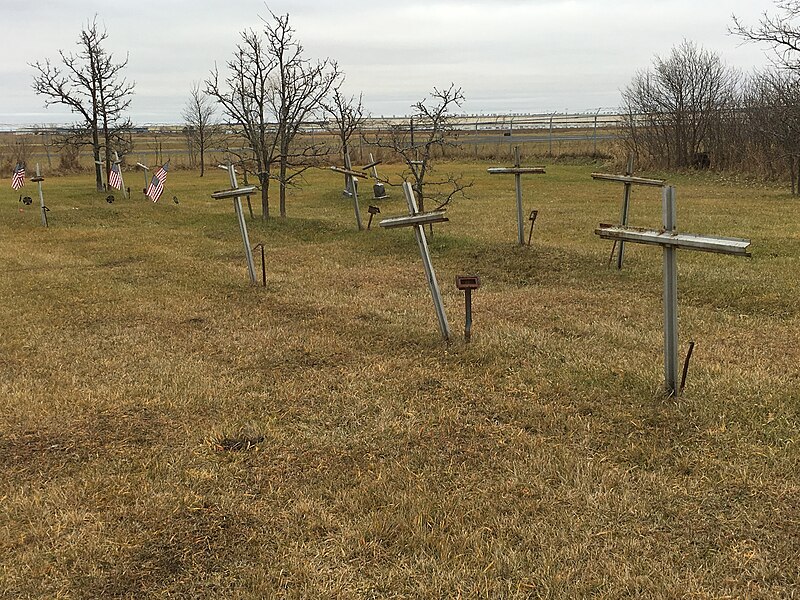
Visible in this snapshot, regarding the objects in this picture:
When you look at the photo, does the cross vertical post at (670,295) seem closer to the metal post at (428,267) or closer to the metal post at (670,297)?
the metal post at (670,297)

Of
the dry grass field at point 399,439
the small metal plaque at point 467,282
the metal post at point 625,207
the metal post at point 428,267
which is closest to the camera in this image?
the dry grass field at point 399,439

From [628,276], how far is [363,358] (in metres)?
4.42

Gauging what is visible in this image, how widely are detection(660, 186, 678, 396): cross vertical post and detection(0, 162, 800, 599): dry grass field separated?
0.64 feet

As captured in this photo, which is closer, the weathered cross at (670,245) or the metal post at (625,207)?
the weathered cross at (670,245)

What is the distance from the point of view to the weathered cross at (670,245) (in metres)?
4.11

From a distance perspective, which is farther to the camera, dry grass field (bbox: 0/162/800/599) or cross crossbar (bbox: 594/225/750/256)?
cross crossbar (bbox: 594/225/750/256)

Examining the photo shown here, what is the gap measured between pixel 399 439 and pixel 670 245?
2125 millimetres

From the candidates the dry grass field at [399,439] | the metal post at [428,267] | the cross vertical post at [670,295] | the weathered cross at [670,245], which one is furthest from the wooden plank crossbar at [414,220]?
the cross vertical post at [670,295]

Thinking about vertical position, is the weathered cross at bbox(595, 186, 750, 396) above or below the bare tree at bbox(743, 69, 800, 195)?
below

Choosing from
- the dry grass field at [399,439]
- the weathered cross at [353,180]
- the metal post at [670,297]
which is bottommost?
the dry grass field at [399,439]

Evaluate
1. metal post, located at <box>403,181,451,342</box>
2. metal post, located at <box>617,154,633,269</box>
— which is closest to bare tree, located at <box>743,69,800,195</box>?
metal post, located at <box>617,154,633,269</box>

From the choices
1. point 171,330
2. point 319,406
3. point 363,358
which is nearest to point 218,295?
point 171,330

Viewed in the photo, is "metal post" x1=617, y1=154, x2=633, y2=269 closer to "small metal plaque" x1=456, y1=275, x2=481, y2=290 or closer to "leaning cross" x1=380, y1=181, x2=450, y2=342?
"leaning cross" x1=380, y1=181, x2=450, y2=342

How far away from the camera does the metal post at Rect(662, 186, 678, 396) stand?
4312 millimetres
